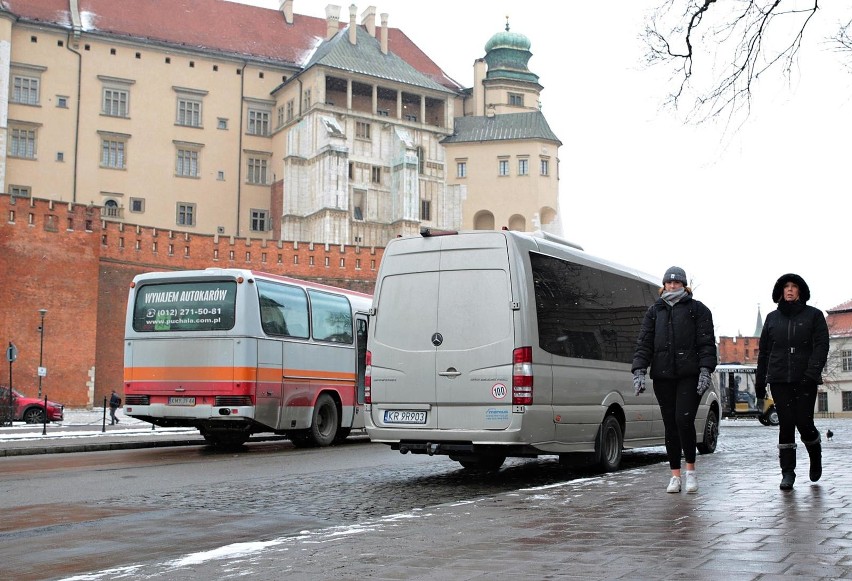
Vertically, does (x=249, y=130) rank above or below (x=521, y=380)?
above

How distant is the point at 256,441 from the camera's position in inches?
876

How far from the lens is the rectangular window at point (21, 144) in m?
64.6

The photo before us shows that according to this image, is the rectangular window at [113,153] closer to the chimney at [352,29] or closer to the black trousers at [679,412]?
the chimney at [352,29]

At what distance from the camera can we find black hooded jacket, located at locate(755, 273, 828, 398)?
8914mm

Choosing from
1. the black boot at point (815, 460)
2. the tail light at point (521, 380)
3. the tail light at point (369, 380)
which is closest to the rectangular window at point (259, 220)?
the tail light at point (369, 380)

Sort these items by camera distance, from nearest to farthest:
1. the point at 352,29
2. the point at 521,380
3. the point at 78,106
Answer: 1. the point at 521,380
2. the point at 78,106
3. the point at 352,29

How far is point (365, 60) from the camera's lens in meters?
73.3

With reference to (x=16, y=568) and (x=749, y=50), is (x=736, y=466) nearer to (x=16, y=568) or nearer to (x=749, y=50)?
(x=749, y=50)

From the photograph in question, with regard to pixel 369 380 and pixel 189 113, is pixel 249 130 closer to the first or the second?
pixel 189 113

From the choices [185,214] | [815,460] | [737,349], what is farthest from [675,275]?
[737,349]

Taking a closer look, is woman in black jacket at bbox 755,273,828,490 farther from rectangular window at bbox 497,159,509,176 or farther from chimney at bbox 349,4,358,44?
rectangular window at bbox 497,159,509,176

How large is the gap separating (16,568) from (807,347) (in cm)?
628

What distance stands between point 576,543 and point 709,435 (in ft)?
33.4

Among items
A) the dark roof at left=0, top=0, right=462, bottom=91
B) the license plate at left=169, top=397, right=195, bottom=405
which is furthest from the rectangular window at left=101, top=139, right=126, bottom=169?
the license plate at left=169, top=397, right=195, bottom=405
